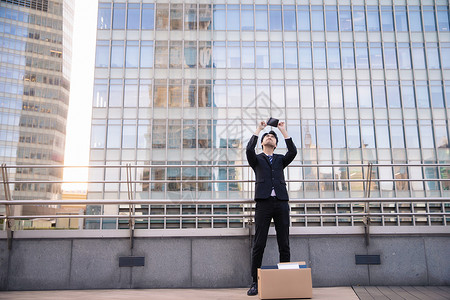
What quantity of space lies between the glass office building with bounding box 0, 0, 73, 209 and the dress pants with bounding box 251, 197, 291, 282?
75951mm

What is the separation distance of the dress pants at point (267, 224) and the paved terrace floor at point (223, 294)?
1.91 feet

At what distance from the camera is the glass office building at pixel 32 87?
7425 centimetres

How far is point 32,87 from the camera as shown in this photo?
79625 mm

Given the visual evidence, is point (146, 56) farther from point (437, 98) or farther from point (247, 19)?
point (437, 98)

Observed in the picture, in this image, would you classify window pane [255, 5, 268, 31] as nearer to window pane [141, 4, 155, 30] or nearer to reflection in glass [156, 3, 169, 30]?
reflection in glass [156, 3, 169, 30]

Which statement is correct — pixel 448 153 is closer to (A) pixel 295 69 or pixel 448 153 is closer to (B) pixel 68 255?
(A) pixel 295 69

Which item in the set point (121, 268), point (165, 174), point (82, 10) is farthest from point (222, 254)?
point (82, 10)

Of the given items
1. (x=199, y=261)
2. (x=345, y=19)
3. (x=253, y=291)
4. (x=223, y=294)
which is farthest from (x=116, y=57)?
(x=253, y=291)

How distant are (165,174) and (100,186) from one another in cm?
499

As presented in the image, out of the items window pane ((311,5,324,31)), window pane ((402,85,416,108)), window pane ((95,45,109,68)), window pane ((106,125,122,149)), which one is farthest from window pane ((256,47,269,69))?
window pane ((106,125,122,149))

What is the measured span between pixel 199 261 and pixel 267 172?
2018 mm

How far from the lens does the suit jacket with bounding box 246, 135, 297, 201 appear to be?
492 cm

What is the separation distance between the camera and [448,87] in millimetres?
30219

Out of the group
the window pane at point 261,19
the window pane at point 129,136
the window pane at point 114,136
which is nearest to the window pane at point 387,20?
the window pane at point 261,19
